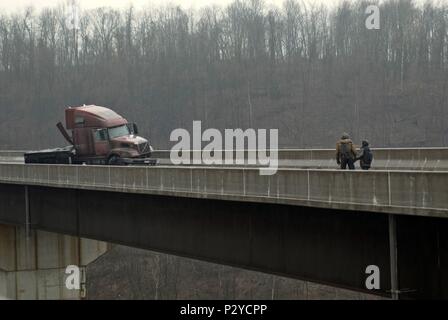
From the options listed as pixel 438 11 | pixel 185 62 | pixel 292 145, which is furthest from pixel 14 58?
pixel 438 11

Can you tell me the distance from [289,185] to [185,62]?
96.4 m

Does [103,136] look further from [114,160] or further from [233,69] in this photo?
[233,69]

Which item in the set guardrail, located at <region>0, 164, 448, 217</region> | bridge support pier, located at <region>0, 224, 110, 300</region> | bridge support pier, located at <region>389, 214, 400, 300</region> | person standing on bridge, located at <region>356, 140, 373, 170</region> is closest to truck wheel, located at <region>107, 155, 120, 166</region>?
guardrail, located at <region>0, 164, 448, 217</region>

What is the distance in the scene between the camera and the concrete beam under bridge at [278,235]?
13562 millimetres

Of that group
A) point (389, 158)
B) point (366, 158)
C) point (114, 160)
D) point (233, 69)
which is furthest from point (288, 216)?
point (233, 69)

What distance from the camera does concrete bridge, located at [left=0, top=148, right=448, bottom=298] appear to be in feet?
44.1

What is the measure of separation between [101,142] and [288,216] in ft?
52.9

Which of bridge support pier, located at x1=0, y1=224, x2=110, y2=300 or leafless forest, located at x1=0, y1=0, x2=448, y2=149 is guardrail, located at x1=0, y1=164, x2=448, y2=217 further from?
leafless forest, located at x1=0, y1=0, x2=448, y2=149

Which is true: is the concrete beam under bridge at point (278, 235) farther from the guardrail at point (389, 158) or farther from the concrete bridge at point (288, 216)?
the guardrail at point (389, 158)

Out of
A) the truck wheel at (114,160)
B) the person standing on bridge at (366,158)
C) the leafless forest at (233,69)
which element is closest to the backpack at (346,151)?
the person standing on bridge at (366,158)

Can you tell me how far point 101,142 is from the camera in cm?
3147

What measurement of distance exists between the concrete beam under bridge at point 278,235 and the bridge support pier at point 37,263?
28.4 ft

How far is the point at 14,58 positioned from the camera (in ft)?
372

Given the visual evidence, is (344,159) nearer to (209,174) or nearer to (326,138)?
(209,174)
